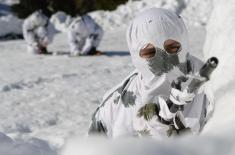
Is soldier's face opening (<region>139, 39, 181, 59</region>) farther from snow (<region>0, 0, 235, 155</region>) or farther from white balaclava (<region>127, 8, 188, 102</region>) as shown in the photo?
snow (<region>0, 0, 235, 155</region>)

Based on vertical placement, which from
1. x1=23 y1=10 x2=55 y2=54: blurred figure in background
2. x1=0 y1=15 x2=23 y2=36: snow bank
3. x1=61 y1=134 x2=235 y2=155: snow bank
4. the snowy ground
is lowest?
x1=0 y1=15 x2=23 y2=36: snow bank

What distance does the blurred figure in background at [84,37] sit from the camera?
10.4m

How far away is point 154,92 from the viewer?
2.19 metres

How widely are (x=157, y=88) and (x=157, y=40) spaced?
0.17 meters

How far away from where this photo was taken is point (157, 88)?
2158 mm

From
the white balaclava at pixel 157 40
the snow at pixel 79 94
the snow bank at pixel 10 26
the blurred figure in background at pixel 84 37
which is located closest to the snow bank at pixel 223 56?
the snow at pixel 79 94

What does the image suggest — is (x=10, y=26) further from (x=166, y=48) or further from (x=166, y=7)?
(x=166, y=48)

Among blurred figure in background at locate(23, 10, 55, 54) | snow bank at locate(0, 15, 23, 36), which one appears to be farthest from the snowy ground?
snow bank at locate(0, 15, 23, 36)

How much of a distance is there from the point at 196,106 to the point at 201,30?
10940 millimetres

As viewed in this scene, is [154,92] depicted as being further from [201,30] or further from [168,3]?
[168,3]

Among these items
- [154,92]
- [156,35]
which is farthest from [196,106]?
[156,35]

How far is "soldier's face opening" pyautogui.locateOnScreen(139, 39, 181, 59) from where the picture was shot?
2113 millimetres

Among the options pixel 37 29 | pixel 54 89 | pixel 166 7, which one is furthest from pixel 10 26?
pixel 54 89

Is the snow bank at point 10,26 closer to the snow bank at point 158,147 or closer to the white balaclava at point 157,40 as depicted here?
the white balaclava at point 157,40
